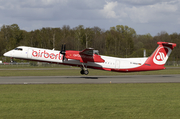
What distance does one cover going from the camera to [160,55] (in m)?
34.2

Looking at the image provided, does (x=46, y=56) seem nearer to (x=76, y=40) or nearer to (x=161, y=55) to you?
(x=161, y=55)

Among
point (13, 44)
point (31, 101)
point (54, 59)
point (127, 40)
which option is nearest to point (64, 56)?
point (54, 59)

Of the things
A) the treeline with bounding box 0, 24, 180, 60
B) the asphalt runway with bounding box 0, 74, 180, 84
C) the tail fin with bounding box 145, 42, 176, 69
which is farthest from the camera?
the treeline with bounding box 0, 24, 180, 60

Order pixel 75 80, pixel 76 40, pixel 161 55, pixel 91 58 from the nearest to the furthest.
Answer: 1. pixel 75 80
2. pixel 91 58
3. pixel 161 55
4. pixel 76 40

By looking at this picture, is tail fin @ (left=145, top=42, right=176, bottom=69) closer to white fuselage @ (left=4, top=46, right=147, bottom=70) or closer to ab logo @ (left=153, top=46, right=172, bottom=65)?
ab logo @ (left=153, top=46, right=172, bottom=65)

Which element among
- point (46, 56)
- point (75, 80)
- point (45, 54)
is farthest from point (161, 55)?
point (45, 54)

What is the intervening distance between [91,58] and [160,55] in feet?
36.6

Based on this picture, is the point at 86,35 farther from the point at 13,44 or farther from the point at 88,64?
the point at 88,64

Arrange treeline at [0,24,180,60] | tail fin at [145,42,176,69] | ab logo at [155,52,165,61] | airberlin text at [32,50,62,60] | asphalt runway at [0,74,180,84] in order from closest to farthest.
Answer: asphalt runway at [0,74,180,84] → airberlin text at [32,50,62,60] → tail fin at [145,42,176,69] → ab logo at [155,52,165,61] → treeline at [0,24,180,60]

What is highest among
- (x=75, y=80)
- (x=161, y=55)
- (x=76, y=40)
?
(x=76, y=40)

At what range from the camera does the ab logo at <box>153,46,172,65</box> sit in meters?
33.8

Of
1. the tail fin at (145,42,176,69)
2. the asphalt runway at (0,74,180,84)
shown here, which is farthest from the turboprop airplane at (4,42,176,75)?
the asphalt runway at (0,74,180,84)

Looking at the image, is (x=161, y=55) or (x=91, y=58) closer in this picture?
(x=91, y=58)

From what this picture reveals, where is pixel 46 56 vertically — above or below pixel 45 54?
below
